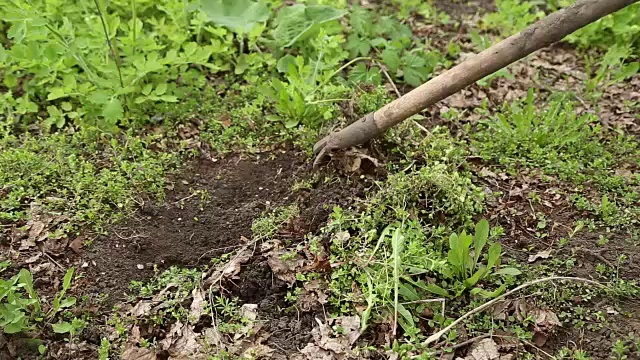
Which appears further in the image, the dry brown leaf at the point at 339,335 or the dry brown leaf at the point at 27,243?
the dry brown leaf at the point at 27,243

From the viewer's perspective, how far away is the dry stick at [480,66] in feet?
8.87

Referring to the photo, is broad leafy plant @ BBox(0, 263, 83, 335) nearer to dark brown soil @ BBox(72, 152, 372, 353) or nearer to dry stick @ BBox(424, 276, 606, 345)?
dark brown soil @ BBox(72, 152, 372, 353)

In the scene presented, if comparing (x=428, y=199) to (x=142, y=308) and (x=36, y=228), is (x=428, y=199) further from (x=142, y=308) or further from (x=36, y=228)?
(x=36, y=228)

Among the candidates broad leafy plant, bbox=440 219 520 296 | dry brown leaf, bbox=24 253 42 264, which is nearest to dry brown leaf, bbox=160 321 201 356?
dry brown leaf, bbox=24 253 42 264

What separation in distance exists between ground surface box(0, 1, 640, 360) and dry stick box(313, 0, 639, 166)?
0.64 feet

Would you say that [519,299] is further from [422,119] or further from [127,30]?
[127,30]

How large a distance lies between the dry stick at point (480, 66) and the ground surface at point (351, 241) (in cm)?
20

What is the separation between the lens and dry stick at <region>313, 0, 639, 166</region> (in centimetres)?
271

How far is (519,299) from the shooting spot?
2.88 meters

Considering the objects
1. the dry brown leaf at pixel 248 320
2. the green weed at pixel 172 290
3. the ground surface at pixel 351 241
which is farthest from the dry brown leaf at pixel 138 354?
the dry brown leaf at pixel 248 320

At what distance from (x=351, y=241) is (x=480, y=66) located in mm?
1145

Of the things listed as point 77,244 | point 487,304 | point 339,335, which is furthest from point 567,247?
point 77,244

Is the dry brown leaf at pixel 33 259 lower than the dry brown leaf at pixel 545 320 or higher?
higher

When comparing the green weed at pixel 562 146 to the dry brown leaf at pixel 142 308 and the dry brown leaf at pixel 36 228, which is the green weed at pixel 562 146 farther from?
the dry brown leaf at pixel 36 228
